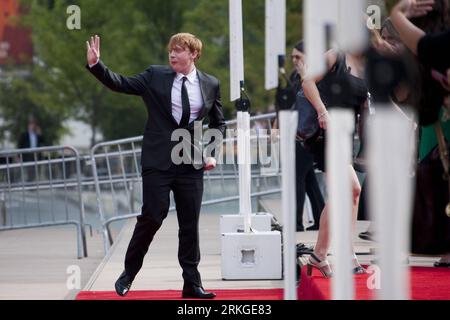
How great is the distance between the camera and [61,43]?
34938 millimetres

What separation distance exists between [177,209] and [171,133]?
0.49 metres

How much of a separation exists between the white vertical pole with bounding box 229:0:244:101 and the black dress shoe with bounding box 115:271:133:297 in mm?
1742

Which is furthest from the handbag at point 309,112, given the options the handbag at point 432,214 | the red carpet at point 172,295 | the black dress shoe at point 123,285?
the handbag at point 432,214

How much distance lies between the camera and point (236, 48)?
385 inches

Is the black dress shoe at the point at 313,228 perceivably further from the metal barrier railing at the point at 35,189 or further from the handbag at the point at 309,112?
the handbag at the point at 309,112

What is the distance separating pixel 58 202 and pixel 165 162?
21.8ft

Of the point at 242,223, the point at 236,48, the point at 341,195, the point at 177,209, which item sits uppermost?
the point at 236,48

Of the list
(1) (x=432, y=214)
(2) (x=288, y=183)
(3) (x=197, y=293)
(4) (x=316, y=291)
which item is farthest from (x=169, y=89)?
(2) (x=288, y=183)

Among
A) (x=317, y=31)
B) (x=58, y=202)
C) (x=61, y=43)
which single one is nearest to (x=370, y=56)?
(x=317, y=31)

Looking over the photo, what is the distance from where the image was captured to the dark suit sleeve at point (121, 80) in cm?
823

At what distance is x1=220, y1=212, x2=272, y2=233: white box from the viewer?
1033 cm

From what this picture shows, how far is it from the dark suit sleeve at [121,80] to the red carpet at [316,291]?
1.32 metres

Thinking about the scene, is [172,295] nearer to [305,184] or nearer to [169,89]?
[169,89]

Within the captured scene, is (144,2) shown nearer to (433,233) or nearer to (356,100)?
(356,100)
